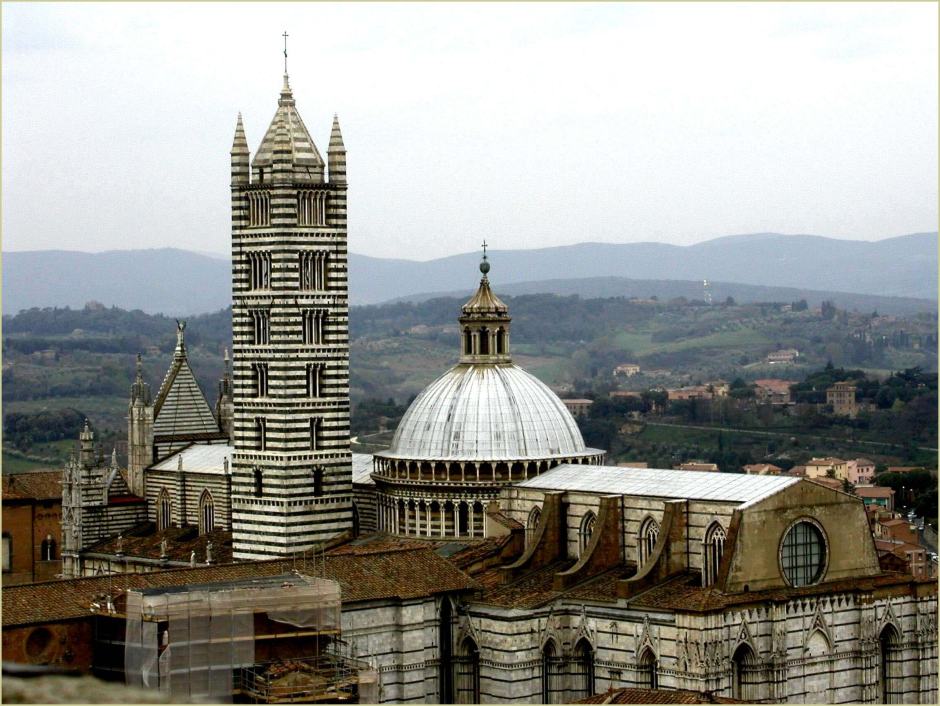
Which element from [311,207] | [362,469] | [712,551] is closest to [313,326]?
[311,207]

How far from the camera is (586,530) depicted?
5072 cm

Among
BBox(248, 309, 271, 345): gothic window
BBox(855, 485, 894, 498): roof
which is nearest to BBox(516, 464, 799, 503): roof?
BBox(248, 309, 271, 345): gothic window

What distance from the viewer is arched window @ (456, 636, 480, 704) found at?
156ft

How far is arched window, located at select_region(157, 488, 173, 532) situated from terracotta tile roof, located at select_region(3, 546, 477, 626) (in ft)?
53.7

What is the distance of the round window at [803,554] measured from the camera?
46938mm

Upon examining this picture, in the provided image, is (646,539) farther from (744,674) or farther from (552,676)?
(744,674)

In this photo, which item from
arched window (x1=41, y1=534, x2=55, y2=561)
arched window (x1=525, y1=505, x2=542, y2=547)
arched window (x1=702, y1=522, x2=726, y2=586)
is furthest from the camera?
arched window (x1=41, y1=534, x2=55, y2=561)

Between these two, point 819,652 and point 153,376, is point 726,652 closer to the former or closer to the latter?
point 819,652

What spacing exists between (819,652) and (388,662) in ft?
30.2

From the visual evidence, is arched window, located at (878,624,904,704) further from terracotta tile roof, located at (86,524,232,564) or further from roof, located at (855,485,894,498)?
roof, located at (855,485,894,498)

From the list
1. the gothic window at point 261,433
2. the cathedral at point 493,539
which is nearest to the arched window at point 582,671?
the cathedral at point 493,539

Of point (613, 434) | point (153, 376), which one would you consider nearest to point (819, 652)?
point (613, 434)

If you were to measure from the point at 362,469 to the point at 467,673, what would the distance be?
38.2ft

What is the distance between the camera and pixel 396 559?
1918 inches
